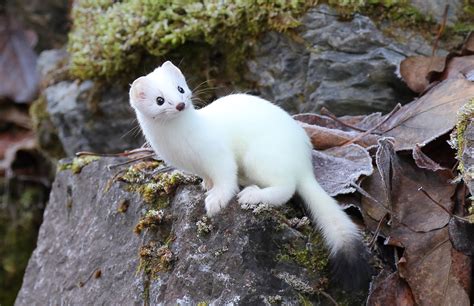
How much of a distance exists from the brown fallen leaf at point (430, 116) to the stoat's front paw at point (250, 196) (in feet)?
1.55

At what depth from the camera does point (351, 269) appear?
5.49 feet

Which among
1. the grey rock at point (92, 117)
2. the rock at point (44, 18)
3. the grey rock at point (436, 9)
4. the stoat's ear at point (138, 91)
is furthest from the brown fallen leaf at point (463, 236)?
the rock at point (44, 18)

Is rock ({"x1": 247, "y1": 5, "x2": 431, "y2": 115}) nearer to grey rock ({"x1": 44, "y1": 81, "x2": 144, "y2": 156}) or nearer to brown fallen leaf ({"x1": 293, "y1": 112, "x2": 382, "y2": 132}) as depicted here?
brown fallen leaf ({"x1": 293, "y1": 112, "x2": 382, "y2": 132})

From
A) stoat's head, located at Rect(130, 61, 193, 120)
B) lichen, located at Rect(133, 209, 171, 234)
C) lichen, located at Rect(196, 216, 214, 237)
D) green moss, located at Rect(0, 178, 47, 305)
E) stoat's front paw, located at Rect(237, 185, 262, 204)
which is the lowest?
green moss, located at Rect(0, 178, 47, 305)

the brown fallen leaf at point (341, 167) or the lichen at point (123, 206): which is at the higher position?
the brown fallen leaf at point (341, 167)

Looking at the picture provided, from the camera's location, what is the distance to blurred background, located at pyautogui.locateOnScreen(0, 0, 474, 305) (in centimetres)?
259

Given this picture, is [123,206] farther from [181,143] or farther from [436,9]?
[436,9]

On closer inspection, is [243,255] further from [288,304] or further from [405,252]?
[405,252]

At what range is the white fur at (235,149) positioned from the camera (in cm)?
A: 178

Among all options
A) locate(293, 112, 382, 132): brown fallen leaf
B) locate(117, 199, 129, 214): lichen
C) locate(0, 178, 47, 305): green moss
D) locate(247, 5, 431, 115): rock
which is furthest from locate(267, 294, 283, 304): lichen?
locate(0, 178, 47, 305): green moss

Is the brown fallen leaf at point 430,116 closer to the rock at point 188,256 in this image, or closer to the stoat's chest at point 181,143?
the rock at point 188,256

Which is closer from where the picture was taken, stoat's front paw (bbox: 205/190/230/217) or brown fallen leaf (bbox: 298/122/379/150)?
stoat's front paw (bbox: 205/190/230/217)

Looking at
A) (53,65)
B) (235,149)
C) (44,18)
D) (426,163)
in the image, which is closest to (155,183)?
(235,149)

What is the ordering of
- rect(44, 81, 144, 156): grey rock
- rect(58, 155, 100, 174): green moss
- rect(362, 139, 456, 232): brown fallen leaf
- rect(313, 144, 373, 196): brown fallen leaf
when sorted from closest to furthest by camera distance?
rect(362, 139, 456, 232): brown fallen leaf < rect(313, 144, 373, 196): brown fallen leaf < rect(58, 155, 100, 174): green moss < rect(44, 81, 144, 156): grey rock
